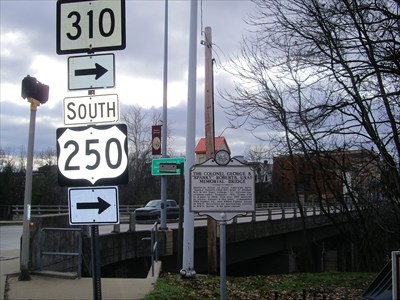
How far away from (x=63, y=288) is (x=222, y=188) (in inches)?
174

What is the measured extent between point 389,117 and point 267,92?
14.2 ft

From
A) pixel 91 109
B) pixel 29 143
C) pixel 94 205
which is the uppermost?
pixel 29 143

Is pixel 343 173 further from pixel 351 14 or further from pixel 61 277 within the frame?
pixel 61 277

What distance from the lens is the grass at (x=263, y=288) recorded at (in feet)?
32.3

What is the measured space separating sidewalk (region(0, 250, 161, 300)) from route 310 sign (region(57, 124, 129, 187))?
14.7 feet

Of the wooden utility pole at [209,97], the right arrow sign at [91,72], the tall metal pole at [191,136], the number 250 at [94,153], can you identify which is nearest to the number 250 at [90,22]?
the right arrow sign at [91,72]

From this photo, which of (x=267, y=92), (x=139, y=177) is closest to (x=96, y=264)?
(x=267, y=92)

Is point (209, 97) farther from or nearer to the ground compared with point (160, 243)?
farther from the ground

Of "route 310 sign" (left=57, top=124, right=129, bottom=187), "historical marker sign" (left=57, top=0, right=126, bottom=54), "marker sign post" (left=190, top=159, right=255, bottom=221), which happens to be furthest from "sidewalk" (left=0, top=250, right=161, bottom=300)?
"historical marker sign" (left=57, top=0, right=126, bottom=54)

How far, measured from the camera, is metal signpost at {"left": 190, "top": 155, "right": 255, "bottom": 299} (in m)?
6.39

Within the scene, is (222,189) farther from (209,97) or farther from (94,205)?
(209,97)

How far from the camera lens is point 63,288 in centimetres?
912

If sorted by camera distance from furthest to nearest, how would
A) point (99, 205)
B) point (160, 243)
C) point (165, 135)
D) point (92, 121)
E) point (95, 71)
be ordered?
point (165, 135) → point (160, 243) → point (95, 71) → point (92, 121) → point (99, 205)

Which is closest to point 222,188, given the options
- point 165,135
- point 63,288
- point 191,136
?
point 63,288
